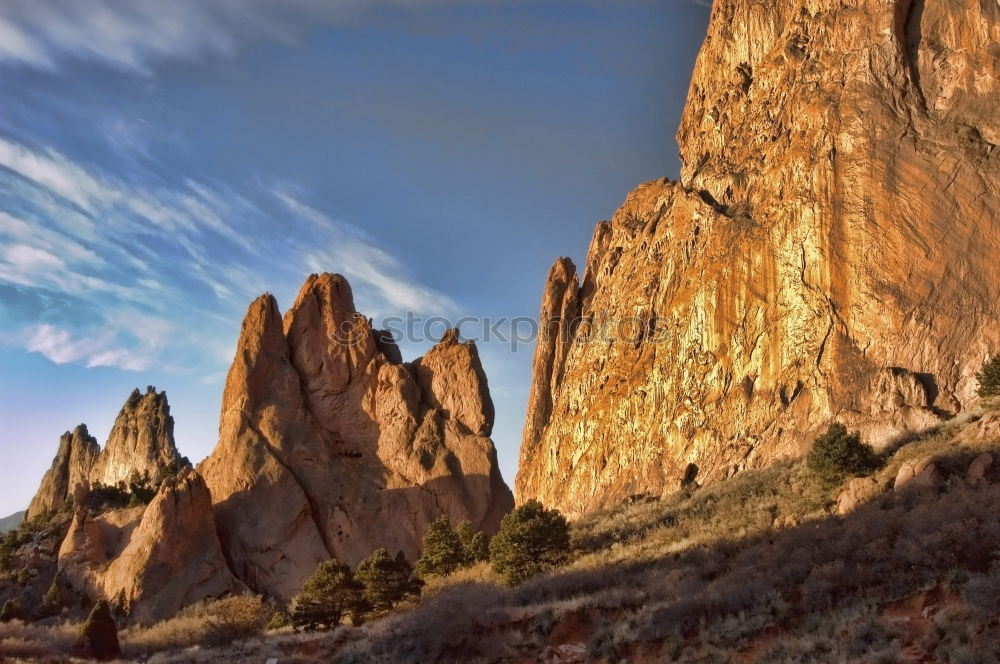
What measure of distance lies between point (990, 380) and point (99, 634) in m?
34.2

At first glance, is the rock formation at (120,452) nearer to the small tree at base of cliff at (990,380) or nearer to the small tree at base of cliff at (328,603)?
the small tree at base of cliff at (328,603)

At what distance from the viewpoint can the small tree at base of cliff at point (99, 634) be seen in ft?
93.8

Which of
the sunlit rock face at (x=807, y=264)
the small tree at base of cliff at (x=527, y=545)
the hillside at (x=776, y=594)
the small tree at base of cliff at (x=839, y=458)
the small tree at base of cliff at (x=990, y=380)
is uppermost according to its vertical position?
the sunlit rock face at (x=807, y=264)

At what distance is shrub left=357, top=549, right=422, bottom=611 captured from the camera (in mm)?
31562

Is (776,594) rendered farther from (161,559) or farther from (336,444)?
(336,444)

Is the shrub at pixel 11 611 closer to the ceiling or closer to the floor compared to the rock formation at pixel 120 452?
closer to the floor

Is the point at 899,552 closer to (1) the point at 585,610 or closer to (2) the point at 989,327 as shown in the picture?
(1) the point at 585,610

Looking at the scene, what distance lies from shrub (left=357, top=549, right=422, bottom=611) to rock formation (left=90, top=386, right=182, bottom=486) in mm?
64226

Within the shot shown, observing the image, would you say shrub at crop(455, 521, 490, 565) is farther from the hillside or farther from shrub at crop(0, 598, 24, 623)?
shrub at crop(0, 598, 24, 623)

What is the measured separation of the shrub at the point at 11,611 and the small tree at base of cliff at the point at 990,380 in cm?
4461

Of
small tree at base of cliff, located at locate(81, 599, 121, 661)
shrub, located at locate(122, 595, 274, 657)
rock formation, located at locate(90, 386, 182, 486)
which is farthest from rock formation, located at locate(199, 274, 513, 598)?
rock formation, located at locate(90, 386, 182, 486)

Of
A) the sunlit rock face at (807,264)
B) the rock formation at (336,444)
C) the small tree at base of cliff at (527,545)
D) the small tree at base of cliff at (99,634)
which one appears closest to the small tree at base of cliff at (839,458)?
the sunlit rock face at (807,264)

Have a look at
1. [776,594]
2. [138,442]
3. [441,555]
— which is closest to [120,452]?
[138,442]

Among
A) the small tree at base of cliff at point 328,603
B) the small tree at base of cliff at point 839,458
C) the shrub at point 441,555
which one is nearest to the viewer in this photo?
the small tree at base of cliff at point 839,458
